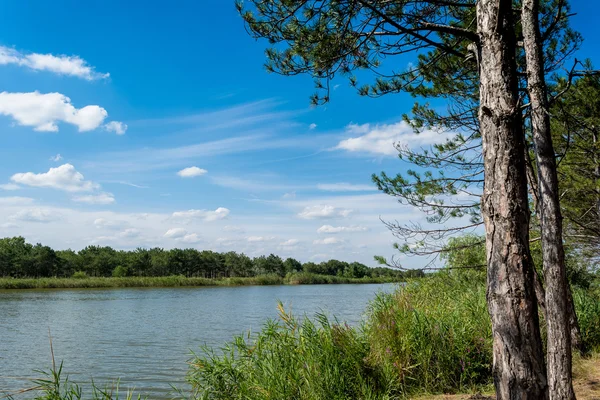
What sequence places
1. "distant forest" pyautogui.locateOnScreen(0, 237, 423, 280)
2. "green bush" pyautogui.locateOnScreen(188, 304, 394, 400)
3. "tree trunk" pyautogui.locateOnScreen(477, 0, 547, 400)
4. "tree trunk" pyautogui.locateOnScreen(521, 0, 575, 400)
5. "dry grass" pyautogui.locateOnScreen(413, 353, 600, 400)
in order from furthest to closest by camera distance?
"distant forest" pyautogui.locateOnScreen(0, 237, 423, 280)
"dry grass" pyautogui.locateOnScreen(413, 353, 600, 400)
"green bush" pyautogui.locateOnScreen(188, 304, 394, 400)
"tree trunk" pyautogui.locateOnScreen(521, 0, 575, 400)
"tree trunk" pyautogui.locateOnScreen(477, 0, 547, 400)

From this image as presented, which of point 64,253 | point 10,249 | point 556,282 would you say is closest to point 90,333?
point 556,282

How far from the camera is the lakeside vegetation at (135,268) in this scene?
53.5m

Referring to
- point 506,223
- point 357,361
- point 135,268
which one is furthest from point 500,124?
point 135,268

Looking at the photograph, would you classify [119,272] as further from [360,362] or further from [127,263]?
[360,362]

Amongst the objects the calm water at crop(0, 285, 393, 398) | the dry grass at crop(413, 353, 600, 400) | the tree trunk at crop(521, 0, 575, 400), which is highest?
the tree trunk at crop(521, 0, 575, 400)

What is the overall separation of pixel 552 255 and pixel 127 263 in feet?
239

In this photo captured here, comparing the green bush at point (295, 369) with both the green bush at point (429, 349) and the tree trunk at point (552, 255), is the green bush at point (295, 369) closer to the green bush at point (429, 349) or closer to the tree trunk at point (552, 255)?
the green bush at point (429, 349)

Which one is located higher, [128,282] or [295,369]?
A: [295,369]

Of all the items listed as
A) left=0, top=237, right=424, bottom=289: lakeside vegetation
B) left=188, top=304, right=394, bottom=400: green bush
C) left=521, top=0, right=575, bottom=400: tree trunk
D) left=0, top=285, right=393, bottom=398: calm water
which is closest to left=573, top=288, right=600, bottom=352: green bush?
left=0, top=285, right=393, bottom=398: calm water

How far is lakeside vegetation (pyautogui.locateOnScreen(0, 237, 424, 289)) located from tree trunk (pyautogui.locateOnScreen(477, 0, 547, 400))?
164ft

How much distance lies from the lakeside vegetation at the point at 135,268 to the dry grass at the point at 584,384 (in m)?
45.6

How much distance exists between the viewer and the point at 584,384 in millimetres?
6344

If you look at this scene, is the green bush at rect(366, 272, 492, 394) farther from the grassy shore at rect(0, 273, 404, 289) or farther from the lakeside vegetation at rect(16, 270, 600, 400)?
the grassy shore at rect(0, 273, 404, 289)

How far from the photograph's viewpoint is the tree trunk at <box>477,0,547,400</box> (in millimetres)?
3383
